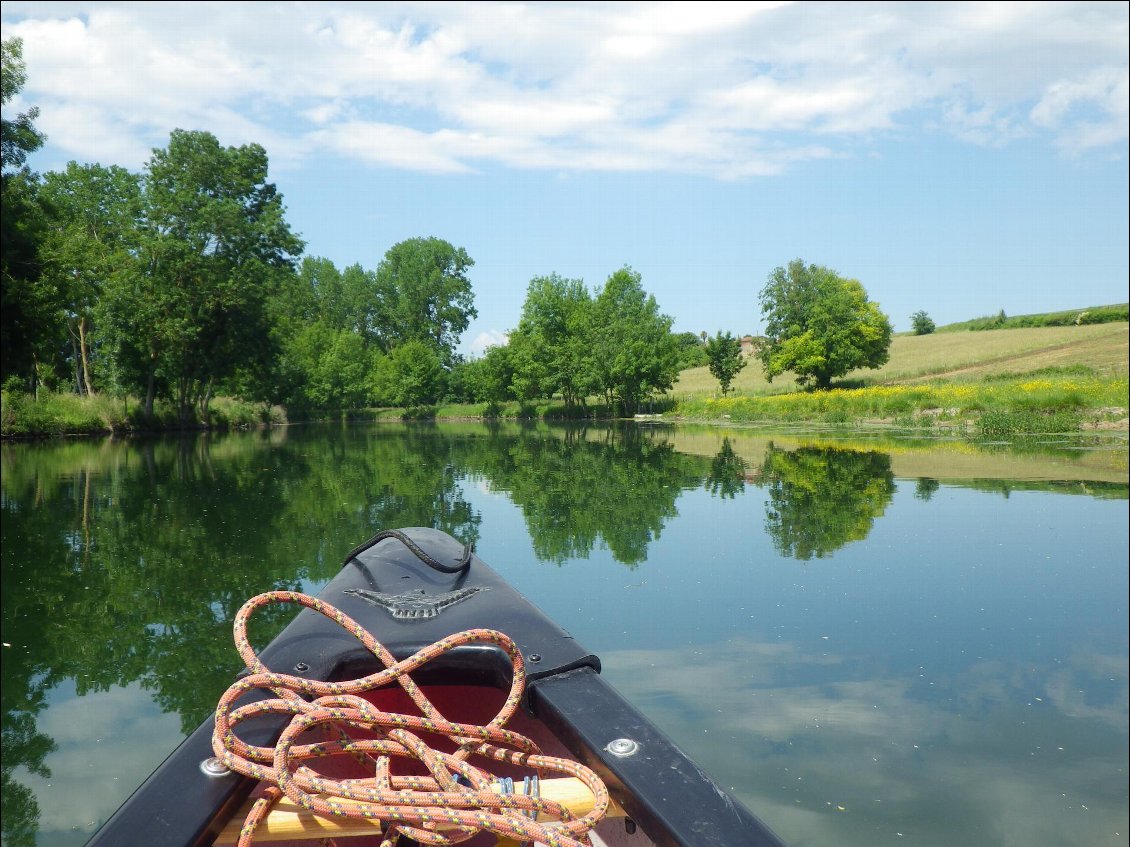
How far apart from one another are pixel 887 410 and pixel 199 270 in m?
24.2

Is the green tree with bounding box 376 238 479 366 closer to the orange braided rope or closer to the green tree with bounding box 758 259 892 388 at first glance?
the green tree with bounding box 758 259 892 388

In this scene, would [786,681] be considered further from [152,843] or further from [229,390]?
[229,390]

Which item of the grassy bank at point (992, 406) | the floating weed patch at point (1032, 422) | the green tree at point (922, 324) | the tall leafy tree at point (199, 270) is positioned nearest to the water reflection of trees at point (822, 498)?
the floating weed patch at point (1032, 422)

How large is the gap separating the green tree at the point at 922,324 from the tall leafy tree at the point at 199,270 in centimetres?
5869

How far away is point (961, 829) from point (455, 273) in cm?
6497

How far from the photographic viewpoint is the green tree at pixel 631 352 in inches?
1740

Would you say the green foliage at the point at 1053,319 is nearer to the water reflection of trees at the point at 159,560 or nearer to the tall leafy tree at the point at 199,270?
the tall leafy tree at the point at 199,270

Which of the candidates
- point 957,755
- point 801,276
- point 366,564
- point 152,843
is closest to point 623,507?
point 957,755

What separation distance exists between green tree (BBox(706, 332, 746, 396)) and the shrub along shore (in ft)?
12.1

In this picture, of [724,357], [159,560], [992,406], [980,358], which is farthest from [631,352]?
[159,560]

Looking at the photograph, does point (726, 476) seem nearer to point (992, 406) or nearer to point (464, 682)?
point (464, 682)

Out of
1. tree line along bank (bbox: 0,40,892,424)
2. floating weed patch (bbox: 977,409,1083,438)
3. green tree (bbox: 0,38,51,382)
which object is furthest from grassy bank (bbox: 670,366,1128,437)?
green tree (bbox: 0,38,51,382)

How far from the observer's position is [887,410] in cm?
2739

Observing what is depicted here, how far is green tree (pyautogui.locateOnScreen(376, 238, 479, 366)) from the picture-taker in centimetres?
6312
